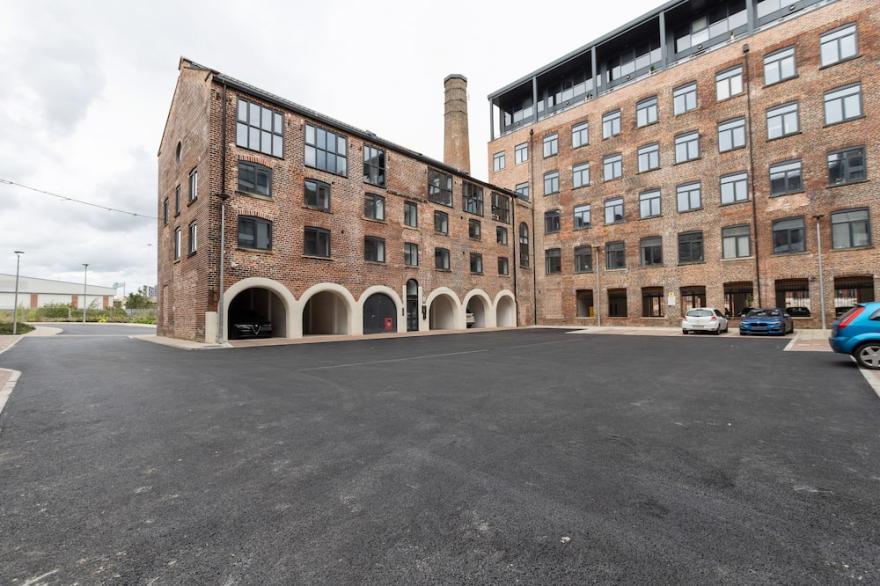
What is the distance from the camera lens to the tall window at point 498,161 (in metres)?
37.9

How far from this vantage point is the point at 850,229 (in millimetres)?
21609

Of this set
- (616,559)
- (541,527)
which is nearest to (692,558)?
(616,559)

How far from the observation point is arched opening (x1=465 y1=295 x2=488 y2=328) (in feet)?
101

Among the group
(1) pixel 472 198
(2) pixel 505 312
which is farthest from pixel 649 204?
(2) pixel 505 312

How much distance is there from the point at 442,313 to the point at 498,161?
55.8 feet

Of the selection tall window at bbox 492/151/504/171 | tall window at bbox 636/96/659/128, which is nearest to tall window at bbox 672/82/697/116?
tall window at bbox 636/96/659/128

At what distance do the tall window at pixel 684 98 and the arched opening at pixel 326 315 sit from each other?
25.9m

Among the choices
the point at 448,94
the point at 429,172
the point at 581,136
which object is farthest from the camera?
the point at 448,94

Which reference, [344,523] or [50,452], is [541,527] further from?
[50,452]

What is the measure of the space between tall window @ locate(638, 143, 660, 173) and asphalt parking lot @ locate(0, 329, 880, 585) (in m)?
26.3

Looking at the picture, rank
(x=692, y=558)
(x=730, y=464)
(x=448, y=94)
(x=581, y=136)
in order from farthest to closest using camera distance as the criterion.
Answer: (x=448, y=94)
(x=581, y=136)
(x=730, y=464)
(x=692, y=558)

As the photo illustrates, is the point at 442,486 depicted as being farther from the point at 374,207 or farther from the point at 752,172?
the point at 752,172

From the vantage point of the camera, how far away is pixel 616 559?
2096 mm

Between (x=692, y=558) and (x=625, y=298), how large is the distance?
101 ft
